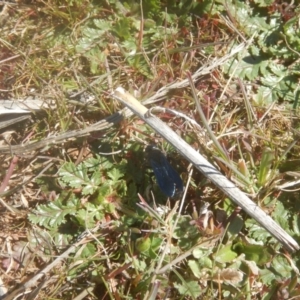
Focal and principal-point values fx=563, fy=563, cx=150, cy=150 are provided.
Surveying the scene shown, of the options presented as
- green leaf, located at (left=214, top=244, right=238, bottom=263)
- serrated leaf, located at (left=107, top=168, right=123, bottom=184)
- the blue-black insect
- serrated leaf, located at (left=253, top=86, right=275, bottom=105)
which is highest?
serrated leaf, located at (left=253, top=86, right=275, bottom=105)

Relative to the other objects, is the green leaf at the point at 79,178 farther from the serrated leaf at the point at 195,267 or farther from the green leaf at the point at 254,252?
the green leaf at the point at 254,252

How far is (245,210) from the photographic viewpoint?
2613 mm

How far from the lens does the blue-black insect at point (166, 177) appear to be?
267cm

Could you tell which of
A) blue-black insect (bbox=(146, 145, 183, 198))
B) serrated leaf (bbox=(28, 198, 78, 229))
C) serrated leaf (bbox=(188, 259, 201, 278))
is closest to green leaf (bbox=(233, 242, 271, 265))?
serrated leaf (bbox=(188, 259, 201, 278))

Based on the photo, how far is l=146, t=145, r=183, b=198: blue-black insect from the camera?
267 centimetres

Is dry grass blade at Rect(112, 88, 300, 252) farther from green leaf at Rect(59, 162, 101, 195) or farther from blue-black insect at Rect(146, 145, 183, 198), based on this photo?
green leaf at Rect(59, 162, 101, 195)

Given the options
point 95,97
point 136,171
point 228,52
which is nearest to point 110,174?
point 136,171

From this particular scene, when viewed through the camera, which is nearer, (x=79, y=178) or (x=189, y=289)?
(x=189, y=289)

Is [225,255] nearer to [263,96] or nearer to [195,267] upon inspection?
[195,267]

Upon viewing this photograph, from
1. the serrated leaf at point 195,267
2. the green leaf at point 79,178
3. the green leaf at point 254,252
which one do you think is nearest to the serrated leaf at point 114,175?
the green leaf at point 79,178

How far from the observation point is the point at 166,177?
8.75ft

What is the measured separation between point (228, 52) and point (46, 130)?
103 cm

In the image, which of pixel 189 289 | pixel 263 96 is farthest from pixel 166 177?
pixel 263 96

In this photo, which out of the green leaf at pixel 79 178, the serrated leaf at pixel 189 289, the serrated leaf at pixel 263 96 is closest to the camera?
the serrated leaf at pixel 189 289
